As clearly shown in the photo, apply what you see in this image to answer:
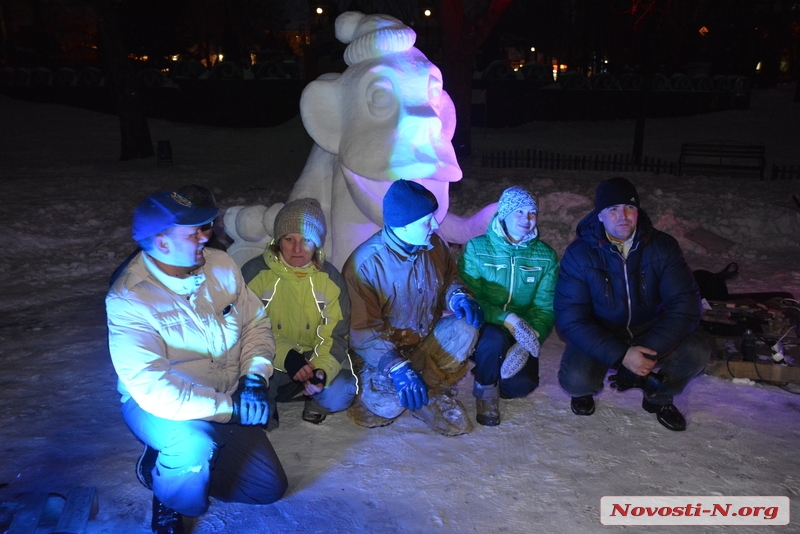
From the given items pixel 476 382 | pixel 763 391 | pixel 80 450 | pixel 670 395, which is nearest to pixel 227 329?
pixel 80 450

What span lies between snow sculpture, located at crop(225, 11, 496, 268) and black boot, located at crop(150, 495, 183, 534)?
78.5 inches

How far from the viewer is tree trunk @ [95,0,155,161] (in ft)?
45.2

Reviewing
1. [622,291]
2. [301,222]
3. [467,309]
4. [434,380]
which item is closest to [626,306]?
[622,291]

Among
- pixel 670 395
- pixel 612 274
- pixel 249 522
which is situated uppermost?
pixel 612 274

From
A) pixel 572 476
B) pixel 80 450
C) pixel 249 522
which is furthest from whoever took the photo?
pixel 80 450

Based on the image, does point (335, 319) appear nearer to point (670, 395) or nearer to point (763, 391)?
point (670, 395)

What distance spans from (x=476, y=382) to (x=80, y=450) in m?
2.20

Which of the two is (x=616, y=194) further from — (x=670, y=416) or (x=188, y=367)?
(x=188, y=367)

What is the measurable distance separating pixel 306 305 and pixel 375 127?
121 centimetres

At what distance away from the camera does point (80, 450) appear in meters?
3.47

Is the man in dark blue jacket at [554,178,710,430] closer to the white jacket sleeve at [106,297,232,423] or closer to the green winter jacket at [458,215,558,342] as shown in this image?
the green winter jacket at [458,215,558,342]

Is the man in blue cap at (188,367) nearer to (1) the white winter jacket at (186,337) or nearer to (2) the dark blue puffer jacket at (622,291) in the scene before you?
(1) the white winter jacket at (186,337)

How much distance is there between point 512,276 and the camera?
3852 mm

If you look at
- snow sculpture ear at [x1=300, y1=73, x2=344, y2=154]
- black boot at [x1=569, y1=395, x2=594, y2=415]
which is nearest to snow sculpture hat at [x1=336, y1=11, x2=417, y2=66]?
snow sculpture ear at [x1=300, y1=73, x2=344, y2=154]
